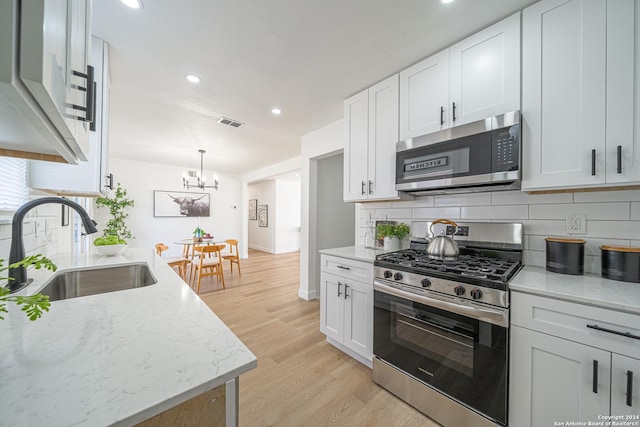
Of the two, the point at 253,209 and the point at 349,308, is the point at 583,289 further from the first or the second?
the point at 253,209

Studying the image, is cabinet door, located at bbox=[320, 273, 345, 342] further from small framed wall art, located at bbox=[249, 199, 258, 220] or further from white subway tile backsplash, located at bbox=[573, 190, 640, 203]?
small framed wall art, located at bbox=[249, 199, 258, 220]

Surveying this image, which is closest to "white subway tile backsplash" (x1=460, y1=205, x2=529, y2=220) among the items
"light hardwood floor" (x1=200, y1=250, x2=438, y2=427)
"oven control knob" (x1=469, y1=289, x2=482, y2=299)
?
"oven control knob" (x1=469, y1=289, x2=482, y2=299)

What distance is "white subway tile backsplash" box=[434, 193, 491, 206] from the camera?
1827mm

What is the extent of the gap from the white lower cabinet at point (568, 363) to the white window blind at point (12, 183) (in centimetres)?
256

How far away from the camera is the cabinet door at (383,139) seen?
2086 mm

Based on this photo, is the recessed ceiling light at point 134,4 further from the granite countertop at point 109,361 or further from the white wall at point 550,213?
the white wall at point 550,213

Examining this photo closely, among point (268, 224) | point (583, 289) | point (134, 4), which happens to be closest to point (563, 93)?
point (583, 289)

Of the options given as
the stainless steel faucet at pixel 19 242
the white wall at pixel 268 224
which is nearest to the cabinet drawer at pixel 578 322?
the stainless steel faucet at pixel 19 242

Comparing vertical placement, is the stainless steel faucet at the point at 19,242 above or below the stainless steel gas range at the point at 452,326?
above

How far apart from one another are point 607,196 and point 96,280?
128 inches

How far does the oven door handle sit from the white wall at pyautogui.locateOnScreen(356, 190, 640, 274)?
2.25 ft

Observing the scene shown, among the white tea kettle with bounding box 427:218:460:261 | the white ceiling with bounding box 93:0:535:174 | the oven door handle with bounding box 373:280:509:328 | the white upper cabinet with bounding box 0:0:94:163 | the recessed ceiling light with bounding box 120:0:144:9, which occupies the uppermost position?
the white ceiling with bounding box 93:0:535:174

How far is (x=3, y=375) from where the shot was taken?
A: 51 cm

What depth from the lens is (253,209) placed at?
8.71 m
